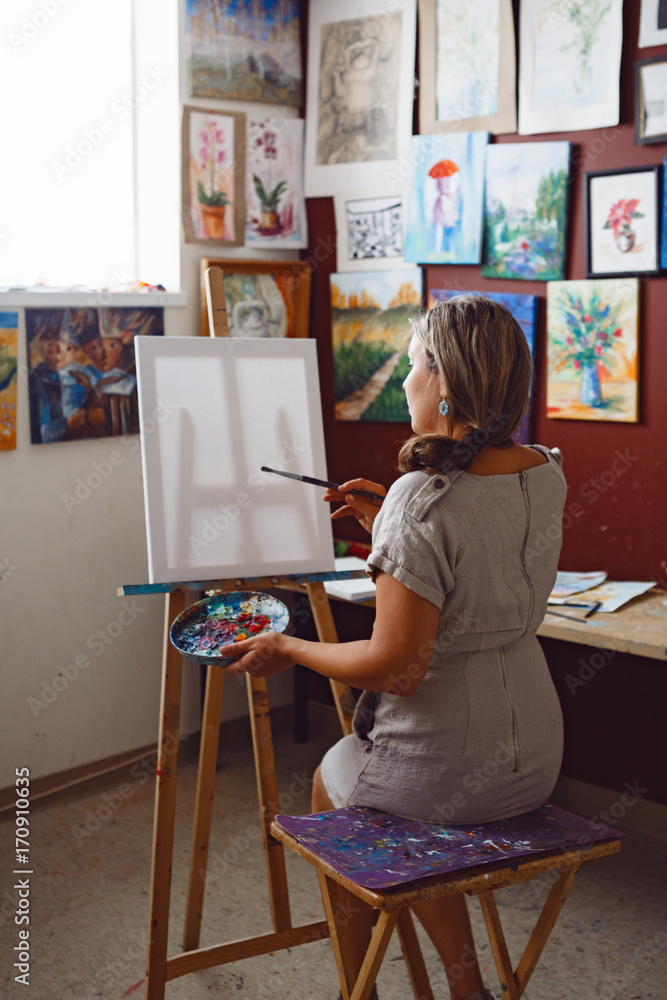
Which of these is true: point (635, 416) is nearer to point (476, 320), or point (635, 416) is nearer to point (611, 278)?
point (611, 278)

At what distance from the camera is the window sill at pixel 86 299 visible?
260 centimetres

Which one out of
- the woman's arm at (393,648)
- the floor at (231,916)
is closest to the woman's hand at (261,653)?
the woman's arm at (393,648)

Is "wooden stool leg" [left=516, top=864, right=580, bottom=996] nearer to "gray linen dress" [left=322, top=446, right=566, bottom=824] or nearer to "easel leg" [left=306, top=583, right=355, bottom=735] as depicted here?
"gray linen dress" [left=322, top=446, right=566, bottom=824]

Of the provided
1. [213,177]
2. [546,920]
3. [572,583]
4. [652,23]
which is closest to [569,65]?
[652,23]

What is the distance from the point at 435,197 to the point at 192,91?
2.60 feet

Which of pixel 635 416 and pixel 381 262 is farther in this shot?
pixel 381 262

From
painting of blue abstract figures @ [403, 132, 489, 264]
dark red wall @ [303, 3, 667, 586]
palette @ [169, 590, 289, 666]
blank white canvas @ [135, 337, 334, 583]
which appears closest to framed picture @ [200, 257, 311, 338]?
painting of blue abstract figures @ [403, 132, 489, 264]

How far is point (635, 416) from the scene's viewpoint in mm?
2539

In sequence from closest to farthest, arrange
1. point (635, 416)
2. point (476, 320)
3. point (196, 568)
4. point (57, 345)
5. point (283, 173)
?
point (476, 320), point (196, 568), point (635, 416), point (57, 345), point (283, 173)

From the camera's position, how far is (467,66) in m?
2.75

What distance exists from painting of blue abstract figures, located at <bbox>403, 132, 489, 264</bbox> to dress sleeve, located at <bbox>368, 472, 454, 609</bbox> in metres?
1.51

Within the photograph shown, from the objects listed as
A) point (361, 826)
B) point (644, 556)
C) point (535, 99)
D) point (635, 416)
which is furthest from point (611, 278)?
point (361, 826)

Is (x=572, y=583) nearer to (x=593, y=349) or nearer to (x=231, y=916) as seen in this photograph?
(x=593, y=349)

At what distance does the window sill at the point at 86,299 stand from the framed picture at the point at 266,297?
0.41ft
